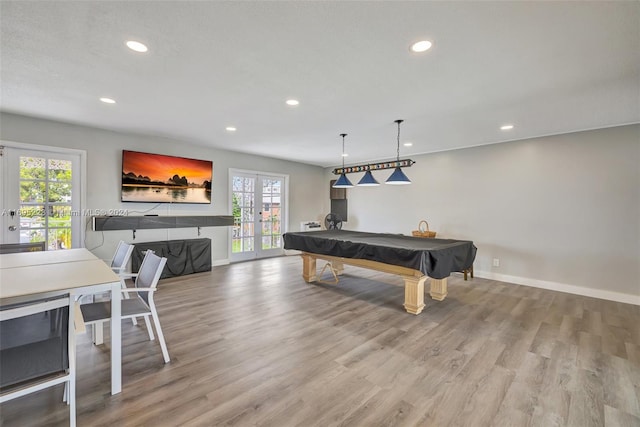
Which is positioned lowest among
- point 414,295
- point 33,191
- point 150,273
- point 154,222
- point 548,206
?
point 414,295

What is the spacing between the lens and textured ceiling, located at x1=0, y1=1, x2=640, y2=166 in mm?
1729

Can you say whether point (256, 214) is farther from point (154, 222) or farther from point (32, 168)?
point (32, 168)

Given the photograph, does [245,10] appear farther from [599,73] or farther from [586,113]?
[586,113]

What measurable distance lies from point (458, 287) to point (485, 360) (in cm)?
231

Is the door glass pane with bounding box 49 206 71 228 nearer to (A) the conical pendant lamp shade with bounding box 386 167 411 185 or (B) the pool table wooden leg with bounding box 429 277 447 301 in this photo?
(A) the conical pendant lamp shade with bounding box 386 167 411 185

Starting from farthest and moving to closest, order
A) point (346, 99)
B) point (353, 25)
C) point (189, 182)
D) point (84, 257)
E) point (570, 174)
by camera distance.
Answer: point (189, 182), point (570, 174), point (346, 99), point (84, 257), point (353, 25)

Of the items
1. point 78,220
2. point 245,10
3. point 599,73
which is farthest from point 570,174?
point 78,220

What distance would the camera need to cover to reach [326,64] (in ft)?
7.64

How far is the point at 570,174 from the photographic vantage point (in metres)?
4.25

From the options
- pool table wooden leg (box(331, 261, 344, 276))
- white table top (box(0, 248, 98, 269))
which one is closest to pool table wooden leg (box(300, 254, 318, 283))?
pool table wooden leg (box(331, 261, 344, 276))

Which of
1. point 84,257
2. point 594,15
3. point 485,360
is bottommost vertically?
point 485,360

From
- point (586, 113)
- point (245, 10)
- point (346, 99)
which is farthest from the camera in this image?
point (586, 113)

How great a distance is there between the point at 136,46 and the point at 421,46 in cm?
214

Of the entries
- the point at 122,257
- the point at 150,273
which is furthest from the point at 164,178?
the point at 150,273
